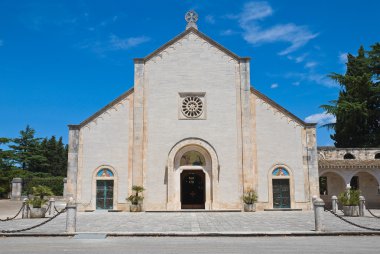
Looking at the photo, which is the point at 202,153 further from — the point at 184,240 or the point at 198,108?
the point at 184,240

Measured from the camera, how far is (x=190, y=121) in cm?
2467

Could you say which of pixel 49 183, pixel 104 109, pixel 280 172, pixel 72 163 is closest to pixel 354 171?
pixel 280 172

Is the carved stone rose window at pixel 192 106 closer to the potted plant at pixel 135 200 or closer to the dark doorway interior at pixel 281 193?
the potted plant at pixel 135 200

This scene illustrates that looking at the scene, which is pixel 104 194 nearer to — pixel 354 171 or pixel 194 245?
pixel 194 245

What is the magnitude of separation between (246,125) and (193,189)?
598cm

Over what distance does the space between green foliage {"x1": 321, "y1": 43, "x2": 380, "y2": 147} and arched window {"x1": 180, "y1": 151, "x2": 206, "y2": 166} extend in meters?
21.0

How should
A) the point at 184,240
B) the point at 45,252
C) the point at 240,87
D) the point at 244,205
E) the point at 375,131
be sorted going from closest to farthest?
the point at 45,252, the point at 184,240, the point at 244,205, the point at 240,87, the point at 375,131

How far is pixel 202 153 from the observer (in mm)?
24688

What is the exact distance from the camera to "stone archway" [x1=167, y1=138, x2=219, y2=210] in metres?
23.8

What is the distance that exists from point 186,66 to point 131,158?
7.08 meters

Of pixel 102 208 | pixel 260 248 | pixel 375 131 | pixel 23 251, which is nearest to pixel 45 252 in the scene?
pixel 23 251

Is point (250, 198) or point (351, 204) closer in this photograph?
point (351, 204)

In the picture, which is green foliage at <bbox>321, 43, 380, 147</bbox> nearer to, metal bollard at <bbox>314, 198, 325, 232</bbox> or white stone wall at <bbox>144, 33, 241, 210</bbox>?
white stone wall at <bbox>144, 33, 241, 210</bbox>

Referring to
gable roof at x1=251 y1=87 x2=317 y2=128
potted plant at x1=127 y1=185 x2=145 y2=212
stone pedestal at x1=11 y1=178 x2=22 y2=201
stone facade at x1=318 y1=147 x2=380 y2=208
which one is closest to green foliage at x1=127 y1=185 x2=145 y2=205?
potted plant at x1=127 y1=185 x2=145 y2=212
